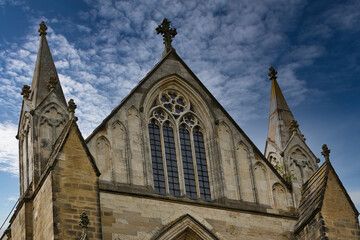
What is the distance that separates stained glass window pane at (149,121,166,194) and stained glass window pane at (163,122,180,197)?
0.27 metres

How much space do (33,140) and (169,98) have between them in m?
6.14

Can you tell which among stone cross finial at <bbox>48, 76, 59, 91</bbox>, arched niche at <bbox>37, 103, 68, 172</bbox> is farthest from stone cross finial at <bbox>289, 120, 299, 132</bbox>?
stone cross finial at <bbox>48, 76, 59, 91</bbox>

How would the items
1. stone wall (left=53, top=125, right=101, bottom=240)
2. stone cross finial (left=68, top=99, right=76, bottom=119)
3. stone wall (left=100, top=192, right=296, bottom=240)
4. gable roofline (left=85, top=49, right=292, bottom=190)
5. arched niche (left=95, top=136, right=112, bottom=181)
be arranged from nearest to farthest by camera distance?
stone wall (left=53, top=125, right=101, bottom=240)
stone wall (left=100, top=192, right=296, bottom=240)
stone cross finial (left=68, top=99, right=76, bottom=119)
arched niche (left=95, top=136, right=112, bottom=181)
gable roofline (left=85, top=49, right=292, bottom=190)

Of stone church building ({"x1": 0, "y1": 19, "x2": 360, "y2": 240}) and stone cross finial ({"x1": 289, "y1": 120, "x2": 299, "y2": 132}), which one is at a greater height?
stone cross finial ({"x1": 289, "y1": 120, "x2": 299, "y2": 132})

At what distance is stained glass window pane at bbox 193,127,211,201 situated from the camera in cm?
3334

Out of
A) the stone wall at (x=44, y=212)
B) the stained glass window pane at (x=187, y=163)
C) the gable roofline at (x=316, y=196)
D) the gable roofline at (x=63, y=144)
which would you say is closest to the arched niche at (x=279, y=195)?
the gable roofline at (x=316, y=196)

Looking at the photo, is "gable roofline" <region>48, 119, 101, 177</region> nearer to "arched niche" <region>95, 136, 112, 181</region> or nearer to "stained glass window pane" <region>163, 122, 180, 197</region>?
"arched niche" <region>95, 136, 112, 181</region>

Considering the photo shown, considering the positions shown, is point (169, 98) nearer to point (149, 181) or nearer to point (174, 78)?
point (174, 78)

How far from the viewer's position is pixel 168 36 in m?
37.1

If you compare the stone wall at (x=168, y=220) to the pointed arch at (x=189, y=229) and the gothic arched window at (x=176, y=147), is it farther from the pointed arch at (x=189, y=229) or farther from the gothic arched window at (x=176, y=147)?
the gothic arched window at (x=176, y=147)

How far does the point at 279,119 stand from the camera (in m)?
37.2

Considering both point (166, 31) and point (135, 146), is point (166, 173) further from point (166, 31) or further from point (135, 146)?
point (166, 31)

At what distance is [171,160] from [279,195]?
4.26m

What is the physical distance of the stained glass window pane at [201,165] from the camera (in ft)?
109
